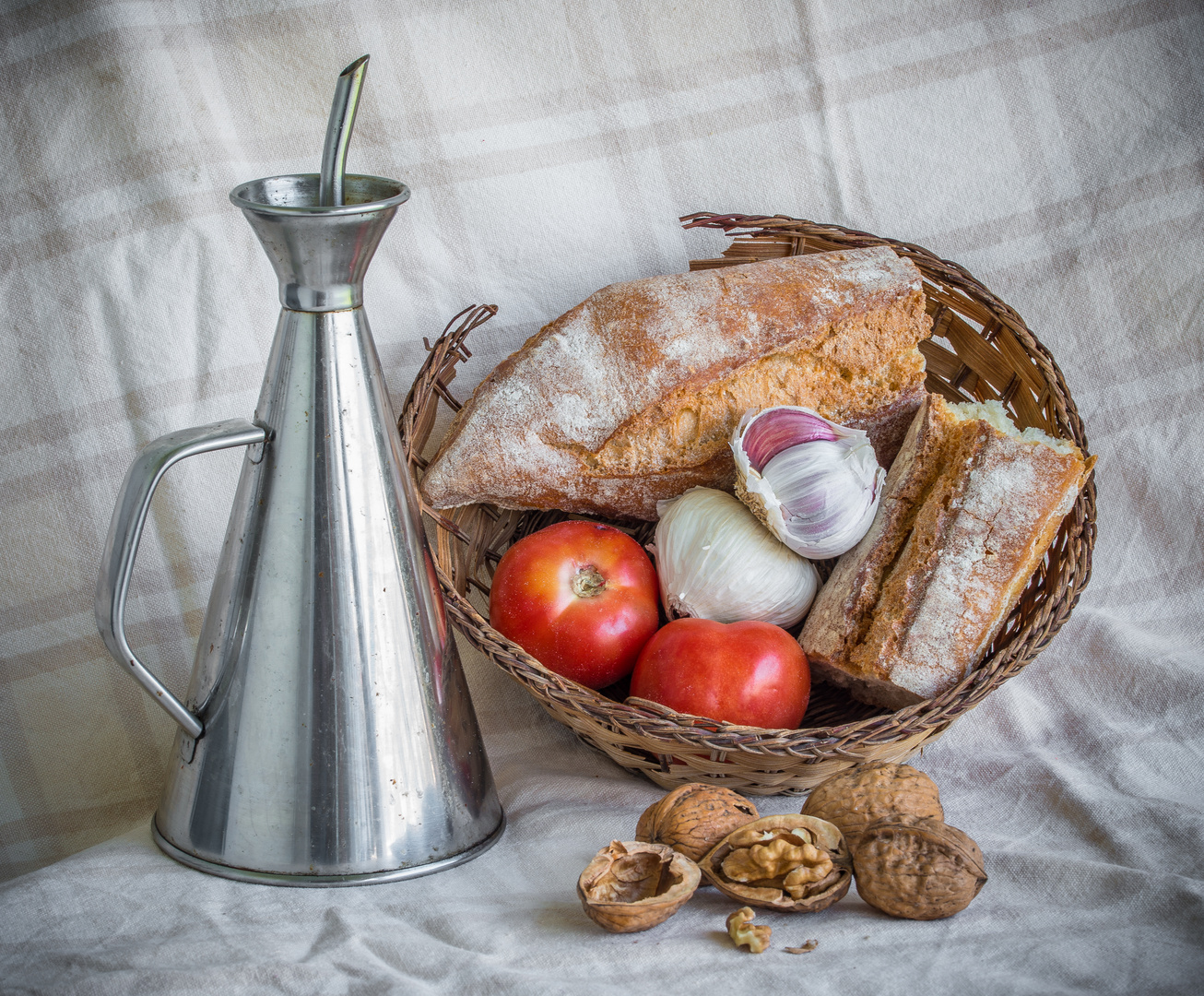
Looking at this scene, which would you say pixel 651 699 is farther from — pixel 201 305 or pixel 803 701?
pixel 201 305

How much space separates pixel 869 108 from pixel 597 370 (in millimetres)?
509

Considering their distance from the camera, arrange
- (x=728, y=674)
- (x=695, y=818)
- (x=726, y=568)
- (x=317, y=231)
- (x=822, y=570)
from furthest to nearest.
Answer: (x=822, y=570) → (x=726, y=568) → (x=728, y=674) → (x=695, y=818) → (x=317, y=231)

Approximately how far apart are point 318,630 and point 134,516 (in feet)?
0.49

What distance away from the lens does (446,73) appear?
1183mm

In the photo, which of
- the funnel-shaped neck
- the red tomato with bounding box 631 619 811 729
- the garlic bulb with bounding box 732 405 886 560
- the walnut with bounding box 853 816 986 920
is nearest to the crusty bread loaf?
the garlic bulb with bounding box 732 405 886 560

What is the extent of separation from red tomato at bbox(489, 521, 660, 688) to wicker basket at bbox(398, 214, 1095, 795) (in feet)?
0.17

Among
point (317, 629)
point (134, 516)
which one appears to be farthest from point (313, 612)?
point (134, 516)

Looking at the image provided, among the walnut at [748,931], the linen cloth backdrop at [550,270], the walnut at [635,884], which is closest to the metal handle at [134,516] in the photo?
the linen cloth backdrop at [550,270]

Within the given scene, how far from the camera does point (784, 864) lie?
2.48 feet

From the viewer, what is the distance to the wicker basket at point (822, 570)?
34.8 inches

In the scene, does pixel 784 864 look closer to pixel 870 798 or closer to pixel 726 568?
pixel 870 798

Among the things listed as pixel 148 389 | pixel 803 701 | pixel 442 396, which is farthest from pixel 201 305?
pixel 803 701

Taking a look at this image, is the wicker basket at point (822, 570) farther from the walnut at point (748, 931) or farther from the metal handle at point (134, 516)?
the metal handle at point (134, 516)

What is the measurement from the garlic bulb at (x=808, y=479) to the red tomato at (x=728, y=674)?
12 centimetres
